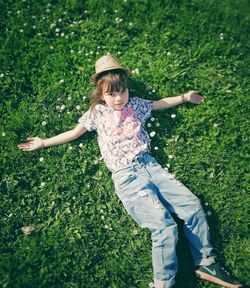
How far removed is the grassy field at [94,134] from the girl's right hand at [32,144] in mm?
90

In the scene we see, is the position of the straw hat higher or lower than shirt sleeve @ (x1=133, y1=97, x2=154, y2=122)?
higher

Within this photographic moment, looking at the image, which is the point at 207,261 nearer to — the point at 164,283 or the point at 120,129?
the point at 164,283

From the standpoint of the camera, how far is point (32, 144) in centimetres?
433

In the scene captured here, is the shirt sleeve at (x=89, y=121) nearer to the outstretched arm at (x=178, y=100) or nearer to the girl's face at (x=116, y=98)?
the girl's face at (x=116, y=98)

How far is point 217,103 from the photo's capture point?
15.1 feet

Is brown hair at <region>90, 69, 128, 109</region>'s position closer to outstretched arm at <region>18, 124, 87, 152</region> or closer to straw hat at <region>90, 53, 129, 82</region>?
straw hat at <region>90, 53, 129, 82</region>

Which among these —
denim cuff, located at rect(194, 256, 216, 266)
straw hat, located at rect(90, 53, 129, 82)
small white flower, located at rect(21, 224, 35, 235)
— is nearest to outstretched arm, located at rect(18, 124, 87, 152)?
straw hat, located at rect(90, 53, 129, 82)

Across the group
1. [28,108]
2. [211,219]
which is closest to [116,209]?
[211,219]

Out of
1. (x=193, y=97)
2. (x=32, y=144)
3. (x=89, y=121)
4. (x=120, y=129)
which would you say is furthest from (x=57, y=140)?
(x=193, y=97)

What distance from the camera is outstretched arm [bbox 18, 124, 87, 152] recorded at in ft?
14.0

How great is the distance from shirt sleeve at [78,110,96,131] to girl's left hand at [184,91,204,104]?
52.5 inches

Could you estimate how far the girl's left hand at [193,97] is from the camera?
177 inches

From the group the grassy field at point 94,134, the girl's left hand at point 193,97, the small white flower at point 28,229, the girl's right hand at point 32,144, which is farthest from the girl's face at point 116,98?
the small white flower at point 28,229

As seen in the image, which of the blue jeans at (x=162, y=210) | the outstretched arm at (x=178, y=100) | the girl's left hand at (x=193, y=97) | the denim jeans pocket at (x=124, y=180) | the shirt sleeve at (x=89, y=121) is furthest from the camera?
the girl's left hand at (x=193, y=97)
